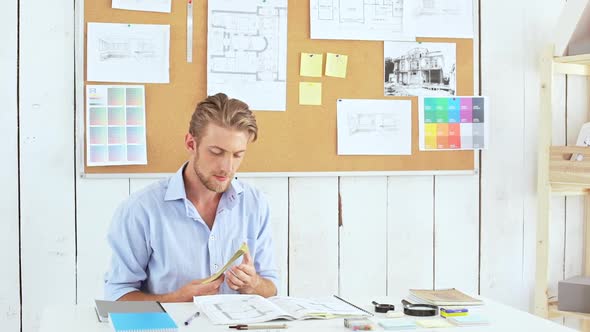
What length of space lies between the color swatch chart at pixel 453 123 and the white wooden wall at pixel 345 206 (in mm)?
82

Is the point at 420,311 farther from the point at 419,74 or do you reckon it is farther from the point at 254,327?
the point at 419,74

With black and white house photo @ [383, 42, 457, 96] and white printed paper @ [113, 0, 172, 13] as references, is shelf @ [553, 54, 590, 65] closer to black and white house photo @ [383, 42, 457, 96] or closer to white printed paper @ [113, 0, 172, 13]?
black and white house photo @ [383, 42, 457, 96]

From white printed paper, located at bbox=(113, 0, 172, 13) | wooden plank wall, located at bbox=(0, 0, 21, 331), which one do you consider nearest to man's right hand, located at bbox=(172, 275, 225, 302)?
wooden plank wall, located at bbox=(0, 0, 21, 331)

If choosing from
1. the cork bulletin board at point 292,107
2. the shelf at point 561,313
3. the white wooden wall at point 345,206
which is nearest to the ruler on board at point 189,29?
the cork bulletin board at point 292,107

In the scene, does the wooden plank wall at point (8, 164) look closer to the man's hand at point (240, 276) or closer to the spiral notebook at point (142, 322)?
the man's hand at point (240, 276)

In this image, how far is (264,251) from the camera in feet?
8.68

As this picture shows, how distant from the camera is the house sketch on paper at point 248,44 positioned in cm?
303

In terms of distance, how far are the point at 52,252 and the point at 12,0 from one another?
909 mm

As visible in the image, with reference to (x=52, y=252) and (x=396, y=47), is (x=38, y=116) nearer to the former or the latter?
(x=52, y=252)

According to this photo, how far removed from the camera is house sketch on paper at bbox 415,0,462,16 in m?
3.24

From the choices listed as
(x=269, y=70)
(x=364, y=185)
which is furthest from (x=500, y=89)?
(x=269, y=70)

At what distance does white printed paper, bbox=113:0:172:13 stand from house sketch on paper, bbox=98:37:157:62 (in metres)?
0.11

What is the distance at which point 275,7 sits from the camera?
3.09 meters

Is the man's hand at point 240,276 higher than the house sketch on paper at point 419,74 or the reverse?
the reverse
